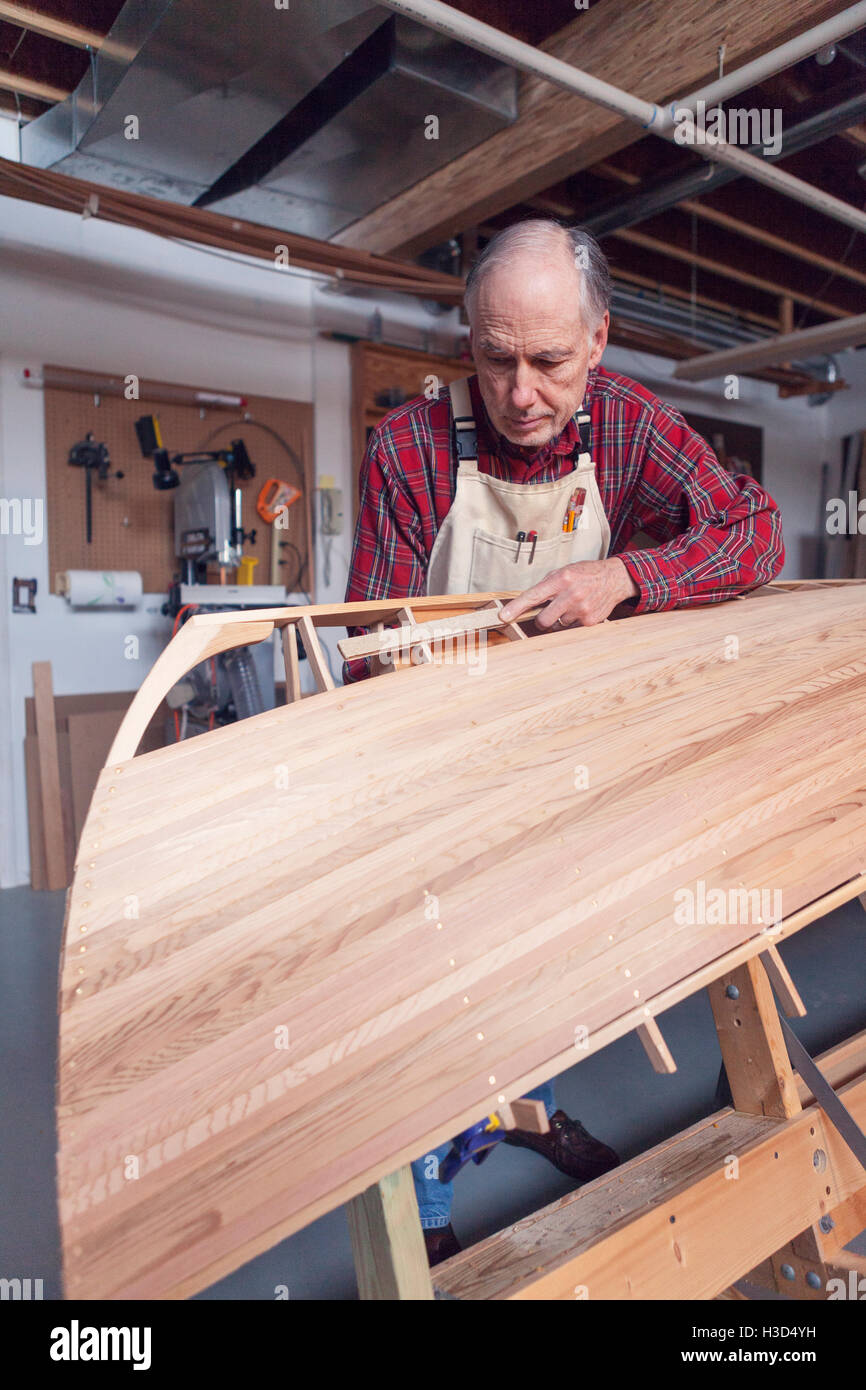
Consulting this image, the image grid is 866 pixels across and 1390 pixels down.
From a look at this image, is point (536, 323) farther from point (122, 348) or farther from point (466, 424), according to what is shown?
point (122, 348)

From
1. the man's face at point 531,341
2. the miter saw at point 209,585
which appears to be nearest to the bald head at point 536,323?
the man's face at point 531,341

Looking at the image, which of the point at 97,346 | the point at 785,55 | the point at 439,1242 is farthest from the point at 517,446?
the point at 97,346

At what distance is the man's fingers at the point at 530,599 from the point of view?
6.44ft

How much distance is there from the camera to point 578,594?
2055mm

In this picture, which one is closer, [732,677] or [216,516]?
[732,677]

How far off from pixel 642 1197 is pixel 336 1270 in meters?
0.88

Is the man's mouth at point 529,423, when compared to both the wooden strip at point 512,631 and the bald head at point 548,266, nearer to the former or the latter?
the bald head at point 548,266

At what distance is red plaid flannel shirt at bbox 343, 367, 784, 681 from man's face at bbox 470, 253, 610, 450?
19cm

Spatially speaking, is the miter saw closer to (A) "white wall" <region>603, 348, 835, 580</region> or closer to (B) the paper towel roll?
(B) the paper towel roll

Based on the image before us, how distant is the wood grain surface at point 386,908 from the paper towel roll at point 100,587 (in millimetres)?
3561

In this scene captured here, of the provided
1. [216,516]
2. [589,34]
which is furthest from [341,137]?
[216,516]
